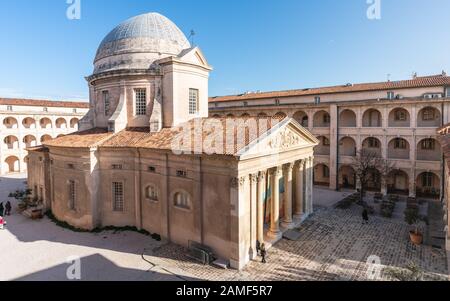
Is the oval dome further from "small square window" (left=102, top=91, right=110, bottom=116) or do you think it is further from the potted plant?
the potted plant

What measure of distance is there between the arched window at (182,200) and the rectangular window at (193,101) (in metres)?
9.01

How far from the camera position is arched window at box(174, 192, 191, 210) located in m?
19.5

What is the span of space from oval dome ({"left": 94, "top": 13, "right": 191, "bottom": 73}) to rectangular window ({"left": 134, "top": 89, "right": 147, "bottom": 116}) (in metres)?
2.33

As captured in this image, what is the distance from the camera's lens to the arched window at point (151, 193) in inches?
848

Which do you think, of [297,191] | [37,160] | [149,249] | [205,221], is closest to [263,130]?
[205,221]

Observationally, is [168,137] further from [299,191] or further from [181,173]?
[299,191]

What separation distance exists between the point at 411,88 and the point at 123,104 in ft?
110

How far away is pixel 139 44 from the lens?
2642cm

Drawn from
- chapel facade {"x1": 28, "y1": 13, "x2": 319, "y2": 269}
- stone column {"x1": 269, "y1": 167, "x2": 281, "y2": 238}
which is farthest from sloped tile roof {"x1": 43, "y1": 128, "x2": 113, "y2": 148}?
stone column {"x1": 269, "y1": 167, "x2": 281, "y2": 238}

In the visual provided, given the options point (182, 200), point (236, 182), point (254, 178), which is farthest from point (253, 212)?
point (182, 200)

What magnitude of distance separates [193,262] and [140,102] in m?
15.3

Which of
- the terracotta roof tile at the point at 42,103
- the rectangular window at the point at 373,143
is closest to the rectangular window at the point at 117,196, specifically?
the rectangular window at the point at 373,143

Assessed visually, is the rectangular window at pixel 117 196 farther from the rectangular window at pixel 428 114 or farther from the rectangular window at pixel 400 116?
the rectangular window at pixel 428 114
